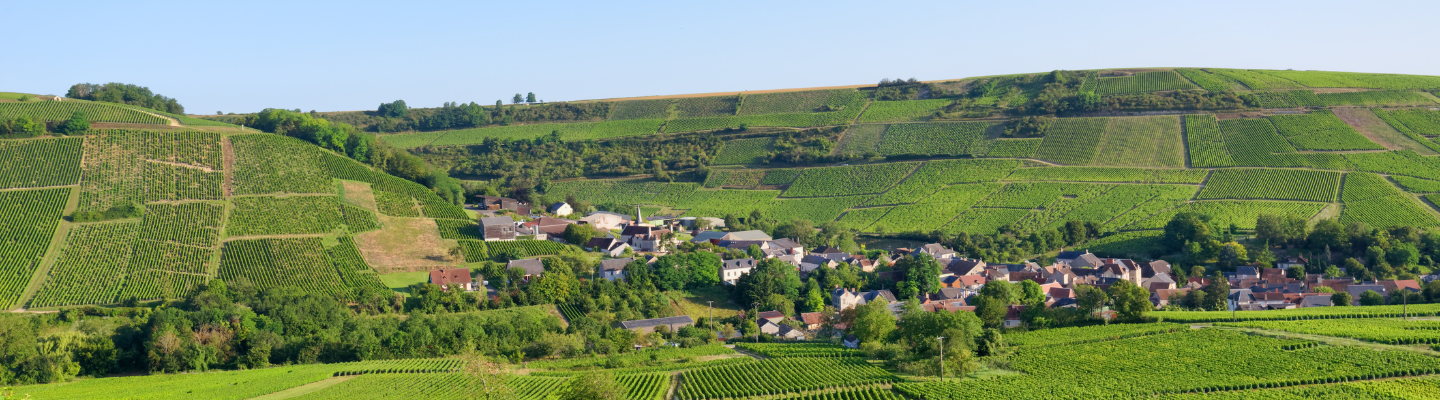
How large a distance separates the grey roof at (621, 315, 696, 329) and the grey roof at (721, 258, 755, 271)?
9687 millimetres

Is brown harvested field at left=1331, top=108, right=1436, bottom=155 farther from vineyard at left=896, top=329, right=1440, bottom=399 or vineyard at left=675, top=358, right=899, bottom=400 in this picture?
vineyard at left=675, top=358, right=899, bottom=400

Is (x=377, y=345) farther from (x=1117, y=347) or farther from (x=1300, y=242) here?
(x=1300, y=242)

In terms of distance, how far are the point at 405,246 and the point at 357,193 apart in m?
11.7

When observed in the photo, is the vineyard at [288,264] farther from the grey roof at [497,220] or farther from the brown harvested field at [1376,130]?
the brown harvested field at [1376,130]


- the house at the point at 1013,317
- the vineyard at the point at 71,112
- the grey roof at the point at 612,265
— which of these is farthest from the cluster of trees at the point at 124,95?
the house at the point at 1013,317

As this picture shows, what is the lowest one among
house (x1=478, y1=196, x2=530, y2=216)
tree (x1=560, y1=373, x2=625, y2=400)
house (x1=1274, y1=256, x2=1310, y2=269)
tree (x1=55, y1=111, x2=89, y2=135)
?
house (x1=1274, y1=256, x2=1310, y2=269)

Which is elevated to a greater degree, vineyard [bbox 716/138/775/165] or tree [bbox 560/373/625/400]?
tree [bbox 560/373/625/400]

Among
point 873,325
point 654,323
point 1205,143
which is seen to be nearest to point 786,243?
point 654,323

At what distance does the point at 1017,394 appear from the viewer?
131ft

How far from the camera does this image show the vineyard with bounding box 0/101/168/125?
8394cm

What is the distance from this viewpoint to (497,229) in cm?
7450

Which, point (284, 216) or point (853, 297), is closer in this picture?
point (853, 297)

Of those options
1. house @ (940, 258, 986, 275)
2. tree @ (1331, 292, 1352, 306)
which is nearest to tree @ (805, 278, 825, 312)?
house @ (940, 258, 986, 275)

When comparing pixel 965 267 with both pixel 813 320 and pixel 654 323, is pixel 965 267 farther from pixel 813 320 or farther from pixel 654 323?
pixel 654 323
